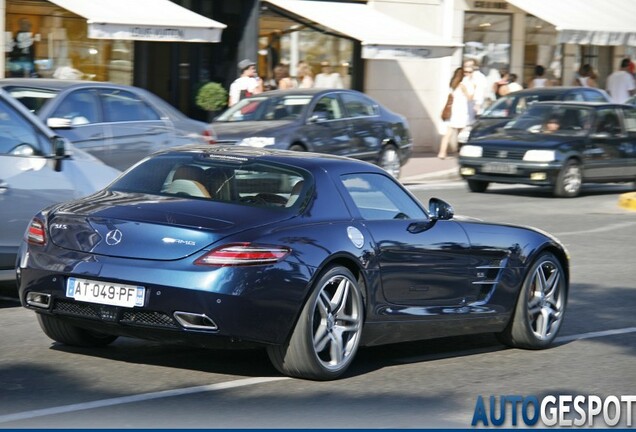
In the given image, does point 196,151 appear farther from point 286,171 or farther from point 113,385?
point 113,385

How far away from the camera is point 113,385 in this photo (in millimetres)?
7055

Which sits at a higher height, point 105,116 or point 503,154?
point 105,116

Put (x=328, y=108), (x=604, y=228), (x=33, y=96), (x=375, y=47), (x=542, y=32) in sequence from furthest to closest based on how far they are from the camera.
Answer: (x=542, y=32), (x=375, y=47), (x=328, y=108), (x=604, y=228), (x=33, y=96)

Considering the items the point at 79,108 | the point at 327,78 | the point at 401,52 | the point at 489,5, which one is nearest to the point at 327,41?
the point at 327,78

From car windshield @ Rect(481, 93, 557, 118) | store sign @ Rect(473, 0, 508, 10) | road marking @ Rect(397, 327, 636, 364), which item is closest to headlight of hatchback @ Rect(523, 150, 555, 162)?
car windshield @ Rect(481, 93, 557, 118)

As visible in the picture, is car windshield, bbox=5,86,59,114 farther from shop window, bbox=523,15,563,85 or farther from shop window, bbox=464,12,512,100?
shop window, bbox=523,15,563,85

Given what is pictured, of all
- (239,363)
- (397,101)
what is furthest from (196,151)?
(397,101)

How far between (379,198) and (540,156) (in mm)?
12999

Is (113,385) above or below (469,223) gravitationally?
below

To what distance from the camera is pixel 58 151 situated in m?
10.1

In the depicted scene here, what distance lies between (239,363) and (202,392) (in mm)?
887

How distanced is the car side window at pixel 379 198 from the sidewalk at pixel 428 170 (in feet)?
48.4

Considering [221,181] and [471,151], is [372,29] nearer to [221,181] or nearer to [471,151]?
[471,151]

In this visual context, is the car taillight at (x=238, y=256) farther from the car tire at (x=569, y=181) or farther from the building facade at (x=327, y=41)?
the building facade at (x=327, y=41)
